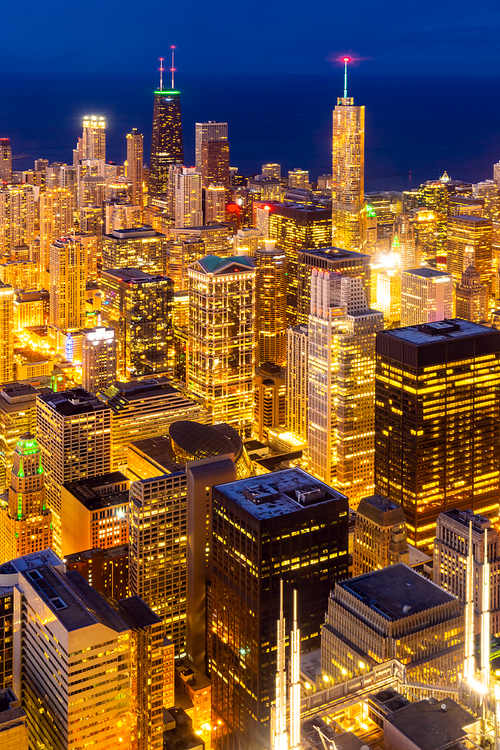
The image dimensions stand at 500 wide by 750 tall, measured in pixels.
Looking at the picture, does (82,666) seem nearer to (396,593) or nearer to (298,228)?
(396,593)

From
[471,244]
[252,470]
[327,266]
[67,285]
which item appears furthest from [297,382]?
[471,244]

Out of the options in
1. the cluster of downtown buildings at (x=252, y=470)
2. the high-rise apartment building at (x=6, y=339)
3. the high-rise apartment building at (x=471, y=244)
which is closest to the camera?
the cluster of downtown buildings at (x=252, y=470)

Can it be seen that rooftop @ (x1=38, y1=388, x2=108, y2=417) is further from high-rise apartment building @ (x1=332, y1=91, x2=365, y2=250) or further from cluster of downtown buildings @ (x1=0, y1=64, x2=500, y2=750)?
high-rise apartment building @ (x1=332, y1=91, x2=365, y2=250)

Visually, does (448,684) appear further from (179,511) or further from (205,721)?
(179,511)

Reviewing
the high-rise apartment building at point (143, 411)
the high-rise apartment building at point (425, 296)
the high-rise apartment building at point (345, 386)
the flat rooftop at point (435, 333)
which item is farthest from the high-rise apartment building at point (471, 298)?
the flat rooftop at point (435, 333)

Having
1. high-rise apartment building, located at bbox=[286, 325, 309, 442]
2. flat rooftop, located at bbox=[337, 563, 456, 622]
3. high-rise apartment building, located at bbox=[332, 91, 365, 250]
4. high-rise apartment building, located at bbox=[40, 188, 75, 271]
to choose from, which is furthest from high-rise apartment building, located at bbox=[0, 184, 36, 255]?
flat rooftop, located at bbox=[337, 563, 456, 622]

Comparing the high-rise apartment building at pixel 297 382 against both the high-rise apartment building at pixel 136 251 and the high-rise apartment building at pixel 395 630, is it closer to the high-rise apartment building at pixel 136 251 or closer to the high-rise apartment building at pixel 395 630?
the high-rise apartment building at pixel 136 251
